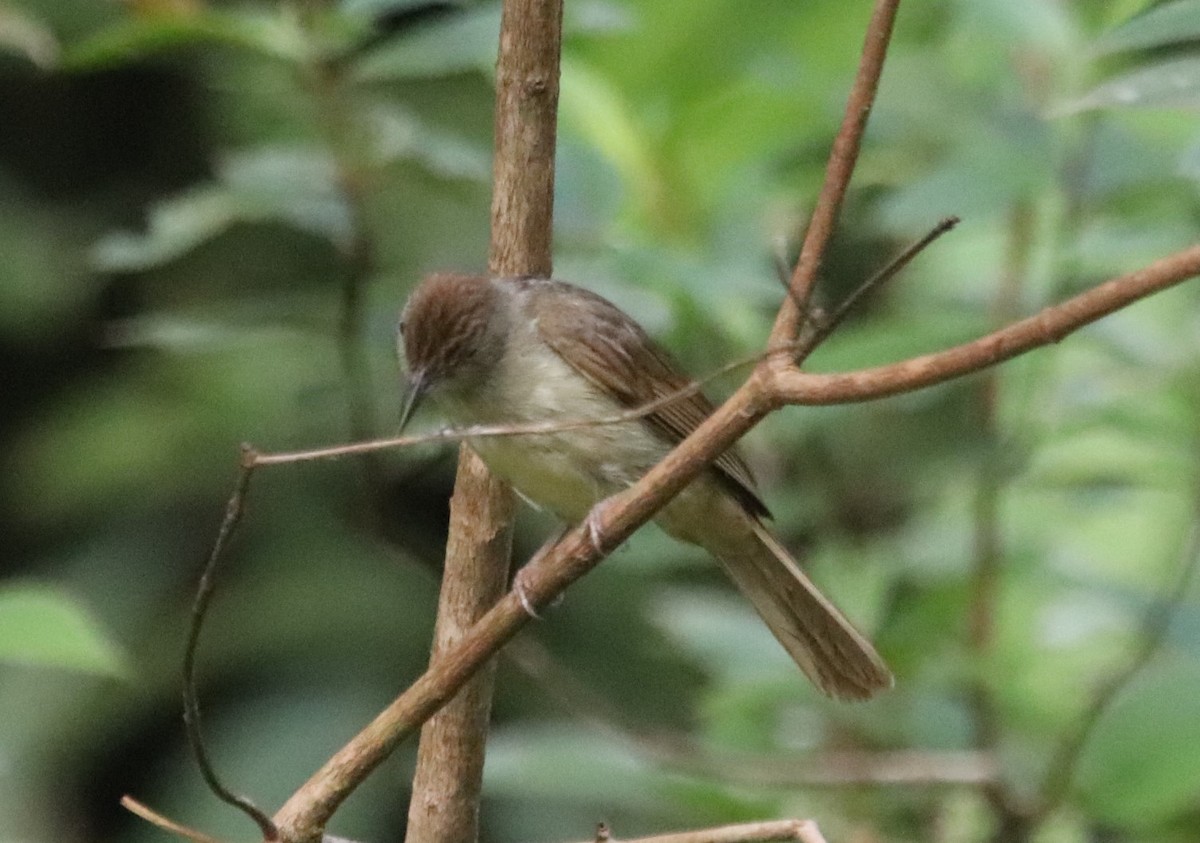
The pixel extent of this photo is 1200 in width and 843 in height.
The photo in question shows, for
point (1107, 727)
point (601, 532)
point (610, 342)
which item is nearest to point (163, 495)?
point (610, 342)

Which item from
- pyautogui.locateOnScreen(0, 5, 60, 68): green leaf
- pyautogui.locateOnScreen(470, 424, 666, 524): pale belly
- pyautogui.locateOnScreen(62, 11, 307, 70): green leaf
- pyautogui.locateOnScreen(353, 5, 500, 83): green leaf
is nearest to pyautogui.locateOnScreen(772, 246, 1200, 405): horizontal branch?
pyautogui.locateOnScreen(470, 424, 666, 524): pale belly

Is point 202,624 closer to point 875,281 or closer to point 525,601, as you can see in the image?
point 525,601

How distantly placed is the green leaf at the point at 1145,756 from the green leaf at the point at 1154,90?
4.15 feet

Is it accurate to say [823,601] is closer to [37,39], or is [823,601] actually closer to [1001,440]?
[1001,440]

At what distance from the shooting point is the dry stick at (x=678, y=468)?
3.99 ft

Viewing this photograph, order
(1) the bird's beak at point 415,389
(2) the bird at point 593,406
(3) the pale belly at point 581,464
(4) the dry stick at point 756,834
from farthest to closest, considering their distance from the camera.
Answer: (1) the bird's beak at point 415,389
(2) the bird at point 593,406
(3) the pale belly at point 581,464
(4) the dry stick at point 756,834

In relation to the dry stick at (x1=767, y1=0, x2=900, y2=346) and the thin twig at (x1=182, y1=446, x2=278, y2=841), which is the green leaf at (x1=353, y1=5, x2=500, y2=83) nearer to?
the dry stick at (x1=767, y1=0, x2=900, y2=346)

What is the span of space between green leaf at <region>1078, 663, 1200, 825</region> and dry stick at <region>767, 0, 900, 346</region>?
1405 millimetres

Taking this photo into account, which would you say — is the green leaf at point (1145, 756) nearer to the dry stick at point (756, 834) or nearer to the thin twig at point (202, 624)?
the dry stick at point (756, 834)

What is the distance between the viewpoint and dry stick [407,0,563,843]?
5.83ft

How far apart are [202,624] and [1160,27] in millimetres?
1078

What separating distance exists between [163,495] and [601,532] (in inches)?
117

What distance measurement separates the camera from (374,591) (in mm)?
4070

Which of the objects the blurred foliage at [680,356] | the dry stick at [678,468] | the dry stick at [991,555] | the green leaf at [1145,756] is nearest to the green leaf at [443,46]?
the blurred foliage at [680,356]
